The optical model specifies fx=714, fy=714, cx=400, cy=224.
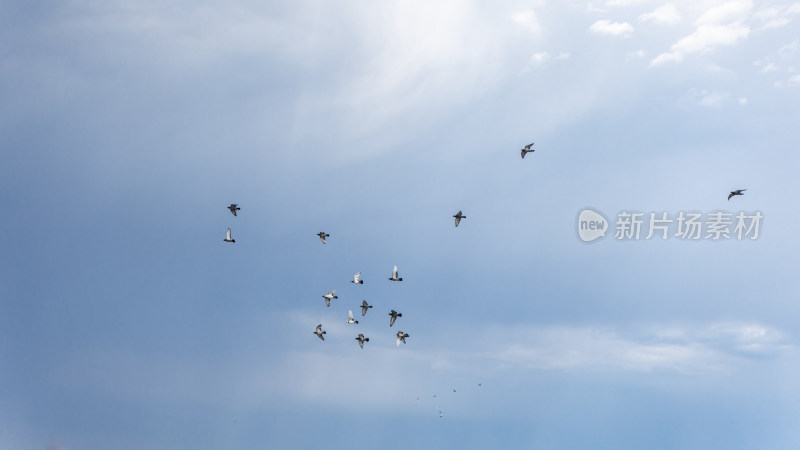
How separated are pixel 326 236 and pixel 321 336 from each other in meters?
17.6

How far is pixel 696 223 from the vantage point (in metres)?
Result: 99.2

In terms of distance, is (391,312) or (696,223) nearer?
(696,223)

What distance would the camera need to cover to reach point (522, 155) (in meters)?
115

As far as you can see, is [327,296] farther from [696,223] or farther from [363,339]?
[696,223]

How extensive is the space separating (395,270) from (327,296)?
1435 centimetres

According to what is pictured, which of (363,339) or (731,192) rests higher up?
(731,192)

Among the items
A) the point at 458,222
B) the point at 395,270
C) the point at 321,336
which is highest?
the point at 458,222

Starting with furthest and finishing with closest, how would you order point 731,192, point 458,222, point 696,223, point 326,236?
point 326,236, point 458,222, point 731,192, point 696,223

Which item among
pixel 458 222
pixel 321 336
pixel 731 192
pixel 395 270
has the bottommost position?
pixel 321 336

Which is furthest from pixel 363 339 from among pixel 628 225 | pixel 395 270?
pixel 628 225

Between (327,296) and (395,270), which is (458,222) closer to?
(395,270)

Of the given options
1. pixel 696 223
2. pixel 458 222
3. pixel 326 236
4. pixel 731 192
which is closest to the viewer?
pixel 696 223

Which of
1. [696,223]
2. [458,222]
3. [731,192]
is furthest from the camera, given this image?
[458,222]

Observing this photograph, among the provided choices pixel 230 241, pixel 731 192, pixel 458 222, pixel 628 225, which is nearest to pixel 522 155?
pixel 458 222
